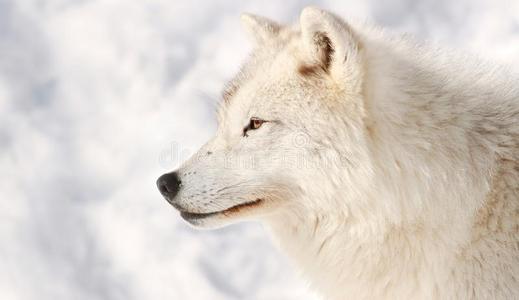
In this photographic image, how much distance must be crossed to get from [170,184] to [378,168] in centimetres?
126

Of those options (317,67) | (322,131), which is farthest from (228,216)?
(317,67)

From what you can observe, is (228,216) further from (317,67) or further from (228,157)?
(317,67)

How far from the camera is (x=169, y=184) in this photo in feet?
12.0

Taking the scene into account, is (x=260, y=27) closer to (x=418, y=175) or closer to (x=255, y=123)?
(x=255, y=123)

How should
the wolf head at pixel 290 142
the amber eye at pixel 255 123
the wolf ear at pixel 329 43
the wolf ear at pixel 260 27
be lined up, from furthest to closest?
the wolf ear at pixel 260 27
the amber eye at pixel 255 123
the wolf head at pixel 290 142
the wolf ear at pixel 329 43

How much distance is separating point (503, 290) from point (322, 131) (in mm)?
1291

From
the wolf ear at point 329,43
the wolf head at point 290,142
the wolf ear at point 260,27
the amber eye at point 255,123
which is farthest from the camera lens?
the wolf ear at point 260,27

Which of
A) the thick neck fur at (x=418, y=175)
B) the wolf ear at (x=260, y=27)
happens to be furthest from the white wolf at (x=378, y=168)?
the wolf ear at (x=260, y=27)

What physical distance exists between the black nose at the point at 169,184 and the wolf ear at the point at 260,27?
119cm

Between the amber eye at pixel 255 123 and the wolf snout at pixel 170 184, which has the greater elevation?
the amber eye at pixel 255 123

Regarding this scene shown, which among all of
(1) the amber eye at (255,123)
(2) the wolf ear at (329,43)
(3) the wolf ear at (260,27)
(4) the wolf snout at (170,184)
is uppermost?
(3) the wolf ear at (260,27)

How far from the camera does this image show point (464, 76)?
3561 mm

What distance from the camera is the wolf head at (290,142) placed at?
3328 mm

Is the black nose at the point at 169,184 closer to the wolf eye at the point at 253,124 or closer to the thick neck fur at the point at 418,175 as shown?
the wolf eye at the point at 253,124
